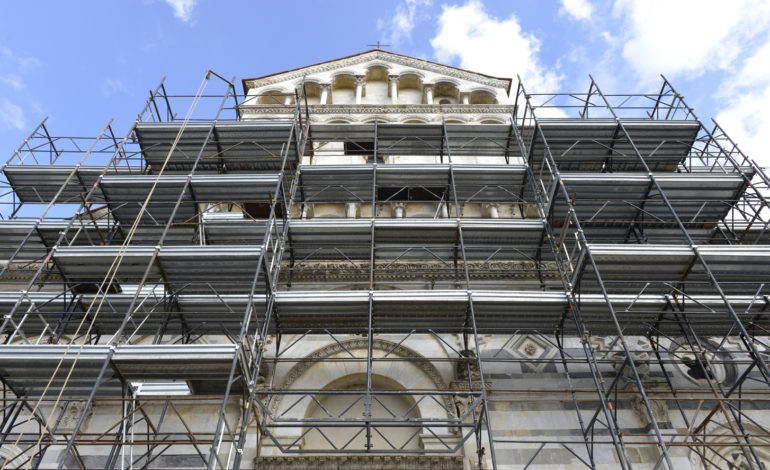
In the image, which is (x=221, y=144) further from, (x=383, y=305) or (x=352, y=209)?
(x=383, y=305)

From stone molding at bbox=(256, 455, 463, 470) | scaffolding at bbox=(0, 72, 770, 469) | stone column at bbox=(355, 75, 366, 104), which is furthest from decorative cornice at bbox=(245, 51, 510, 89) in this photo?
stone molding at bbox=(256, 455, 463, 470)

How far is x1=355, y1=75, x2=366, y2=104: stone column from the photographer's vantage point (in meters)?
24.4

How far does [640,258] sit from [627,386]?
117 inches

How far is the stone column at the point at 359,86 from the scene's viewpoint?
24.4 m

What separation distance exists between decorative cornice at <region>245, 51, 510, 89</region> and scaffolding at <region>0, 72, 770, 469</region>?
7142 millimetres

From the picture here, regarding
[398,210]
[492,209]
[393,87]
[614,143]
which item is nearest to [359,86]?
[393,87]

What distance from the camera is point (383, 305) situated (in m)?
13.4

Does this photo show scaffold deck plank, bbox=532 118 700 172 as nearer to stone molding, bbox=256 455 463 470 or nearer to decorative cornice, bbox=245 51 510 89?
decorative cornice, bbox=245 51 510 89

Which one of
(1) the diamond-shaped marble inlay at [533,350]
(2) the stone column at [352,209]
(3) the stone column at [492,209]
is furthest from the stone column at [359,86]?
(1) the diamond-shaped marble inlay at [533,350]

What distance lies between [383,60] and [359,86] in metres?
2.61

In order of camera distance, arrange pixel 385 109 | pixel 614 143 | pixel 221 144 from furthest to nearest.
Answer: pixel 385 109 → pixel 221 144 → pixel 614 143

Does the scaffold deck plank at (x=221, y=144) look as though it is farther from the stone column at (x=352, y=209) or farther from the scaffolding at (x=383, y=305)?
the stone column at (x=352, y=209)

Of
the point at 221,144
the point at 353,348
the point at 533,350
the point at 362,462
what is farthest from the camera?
the point at 221,144

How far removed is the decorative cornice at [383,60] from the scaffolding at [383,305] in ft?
23.4
